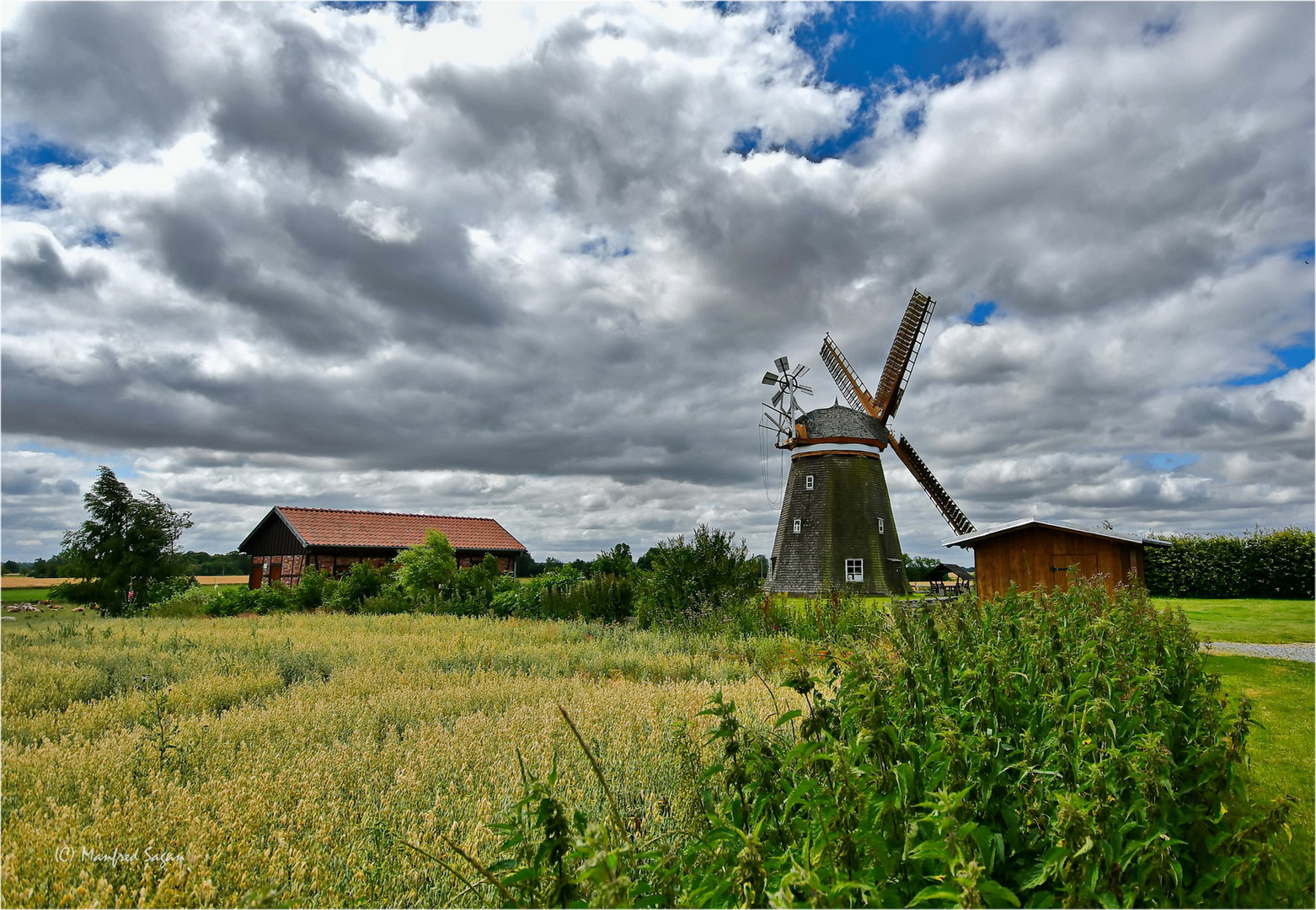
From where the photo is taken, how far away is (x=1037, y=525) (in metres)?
18.3

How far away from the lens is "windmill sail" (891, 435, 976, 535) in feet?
99.7

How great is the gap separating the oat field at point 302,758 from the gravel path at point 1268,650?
1045cm

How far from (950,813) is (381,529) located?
3895 cm

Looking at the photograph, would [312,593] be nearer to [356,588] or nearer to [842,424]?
[356,588]

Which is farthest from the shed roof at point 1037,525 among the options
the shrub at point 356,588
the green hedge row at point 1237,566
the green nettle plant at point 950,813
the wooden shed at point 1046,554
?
the shrub at point 356,588

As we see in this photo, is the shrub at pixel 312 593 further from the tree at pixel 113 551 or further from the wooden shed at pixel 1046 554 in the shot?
the wooden shed at pixel 1046 554

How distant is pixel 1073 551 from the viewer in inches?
699

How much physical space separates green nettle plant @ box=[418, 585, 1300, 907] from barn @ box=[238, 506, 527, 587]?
32.9 metres

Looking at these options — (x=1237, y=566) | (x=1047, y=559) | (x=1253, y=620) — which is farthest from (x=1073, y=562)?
(x=1237, y=566)

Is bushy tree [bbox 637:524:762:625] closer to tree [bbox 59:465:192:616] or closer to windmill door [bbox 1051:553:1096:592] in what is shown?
Answer: windmill door [bbox 1051:553:1096:592]

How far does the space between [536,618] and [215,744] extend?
12.2m

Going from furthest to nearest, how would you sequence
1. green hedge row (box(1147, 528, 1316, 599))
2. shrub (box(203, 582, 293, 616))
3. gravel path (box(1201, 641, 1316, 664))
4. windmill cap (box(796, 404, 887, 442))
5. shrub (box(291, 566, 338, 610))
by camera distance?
windmill cap (box(796, 404, 887, 442)), green hedge row (box(1147, 528, 1316, 599)), shrub (box(291, 566, 338, 610)), shrub (box(203, 582, 293, 616)), gravel path (box(1201, 641, 1316, 664))

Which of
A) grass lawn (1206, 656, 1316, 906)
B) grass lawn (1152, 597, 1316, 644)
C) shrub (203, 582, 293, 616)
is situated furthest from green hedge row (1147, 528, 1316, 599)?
shrub (203, 582, 293, 616)

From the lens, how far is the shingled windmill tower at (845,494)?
27.7m
